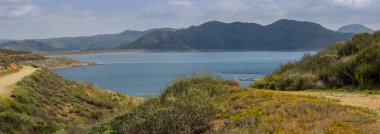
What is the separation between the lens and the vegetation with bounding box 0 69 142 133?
21.6 meters

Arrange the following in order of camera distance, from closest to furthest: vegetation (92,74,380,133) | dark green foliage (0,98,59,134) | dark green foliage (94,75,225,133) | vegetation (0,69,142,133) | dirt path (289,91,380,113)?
vegetation (92,74,380,133), dark green foliage (94,75,225,133), dirt path (289,91,380,113), dark green foliage (0,98,59,134), vegetation (0,69,142,133)

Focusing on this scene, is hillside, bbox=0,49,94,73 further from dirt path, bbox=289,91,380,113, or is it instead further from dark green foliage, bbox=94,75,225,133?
dirt path, bbox=289,91,380,113

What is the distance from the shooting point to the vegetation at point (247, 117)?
7.89 metres

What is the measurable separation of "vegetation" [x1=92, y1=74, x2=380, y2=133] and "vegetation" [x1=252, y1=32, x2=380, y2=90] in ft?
16.8

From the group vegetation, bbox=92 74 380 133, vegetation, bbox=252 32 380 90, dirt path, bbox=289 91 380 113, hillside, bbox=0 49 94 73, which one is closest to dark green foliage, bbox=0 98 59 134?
vegetation, bbox=252 32 380 90

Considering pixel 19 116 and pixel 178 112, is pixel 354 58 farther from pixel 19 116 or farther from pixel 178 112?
pixel 19 116

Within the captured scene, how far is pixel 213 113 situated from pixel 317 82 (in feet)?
25.9

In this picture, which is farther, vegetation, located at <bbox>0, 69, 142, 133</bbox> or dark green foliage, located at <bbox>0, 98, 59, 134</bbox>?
vegetation, located at <bbox>0, 69, 142, 133</bbox>

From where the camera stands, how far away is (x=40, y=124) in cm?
2281

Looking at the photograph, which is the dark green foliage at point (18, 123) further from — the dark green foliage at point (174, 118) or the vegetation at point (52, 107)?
the dark green foliage at point (174, 118)

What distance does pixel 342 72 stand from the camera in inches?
650

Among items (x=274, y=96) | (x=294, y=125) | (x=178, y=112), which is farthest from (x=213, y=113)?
(x=294, y=125)

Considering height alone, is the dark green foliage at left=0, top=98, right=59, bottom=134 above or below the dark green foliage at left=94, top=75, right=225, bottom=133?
below

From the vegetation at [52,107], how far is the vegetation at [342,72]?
20.7 feet
